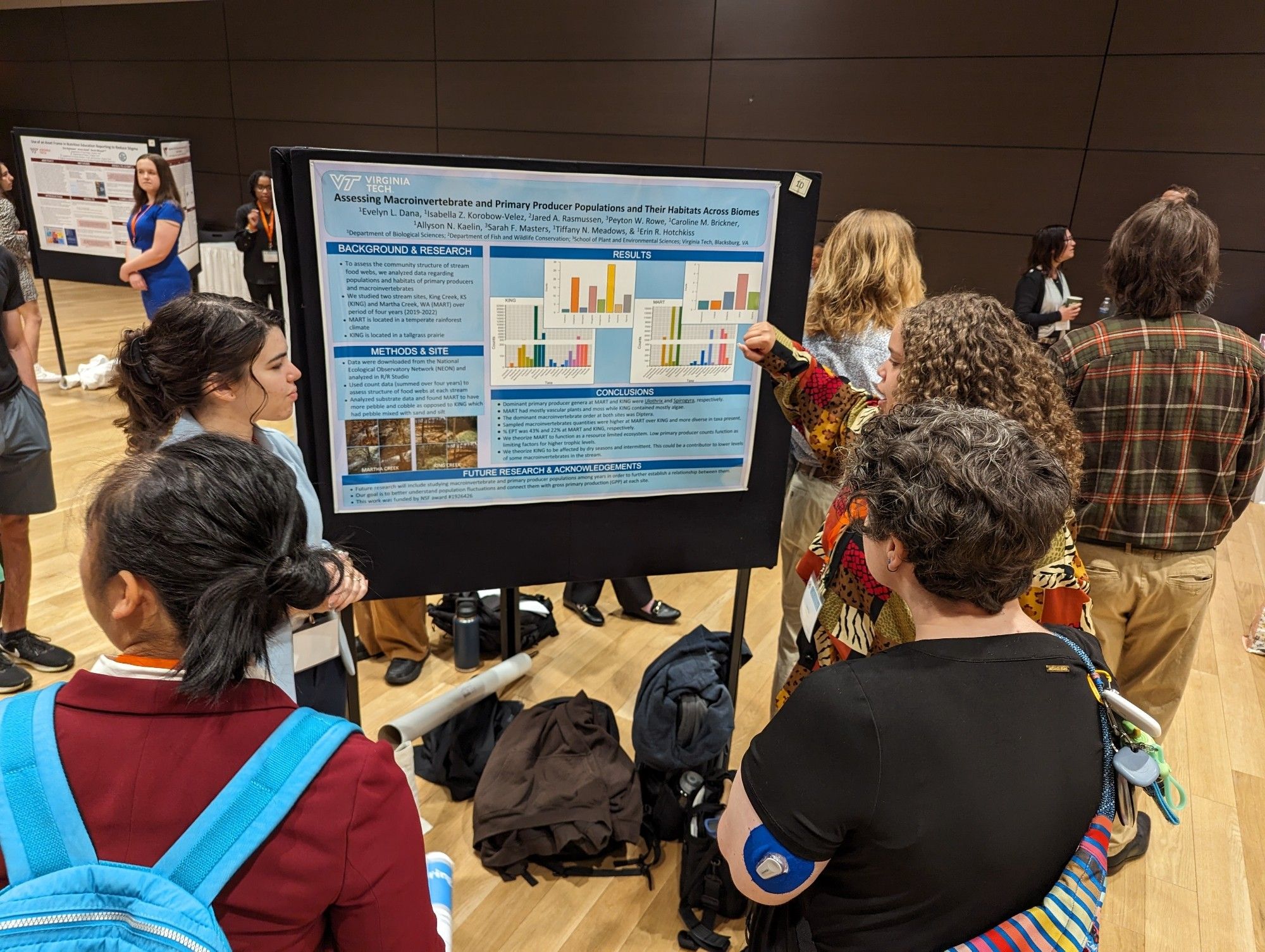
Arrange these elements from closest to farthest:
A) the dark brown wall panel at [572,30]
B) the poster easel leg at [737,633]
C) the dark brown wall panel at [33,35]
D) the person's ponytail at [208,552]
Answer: the person's ponytail at [208,552] → the poster easel leg at [737,633] → the dark brown wall panel at [572,30] → the dark brown wall panel at [33,35]

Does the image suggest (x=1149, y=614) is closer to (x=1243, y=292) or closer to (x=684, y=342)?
(x=684, y=342)

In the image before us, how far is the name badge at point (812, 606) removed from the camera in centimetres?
147

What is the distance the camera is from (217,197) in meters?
9.41

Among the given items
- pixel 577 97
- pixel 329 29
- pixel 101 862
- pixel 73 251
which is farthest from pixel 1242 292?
pixel 329 29

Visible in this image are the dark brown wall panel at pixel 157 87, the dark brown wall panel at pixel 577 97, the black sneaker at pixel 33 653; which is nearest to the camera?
the black sneaker at pixel 33 653

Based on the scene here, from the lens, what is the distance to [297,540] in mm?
850

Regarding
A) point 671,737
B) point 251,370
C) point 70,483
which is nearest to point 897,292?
point 671,737

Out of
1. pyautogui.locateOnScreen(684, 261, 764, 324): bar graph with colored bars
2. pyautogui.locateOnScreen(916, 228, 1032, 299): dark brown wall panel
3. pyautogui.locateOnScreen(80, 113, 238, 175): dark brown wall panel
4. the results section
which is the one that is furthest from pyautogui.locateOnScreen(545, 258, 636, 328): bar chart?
pyautogui.locateOnScreen(80, 113, 238, 175): dark brown wall panel

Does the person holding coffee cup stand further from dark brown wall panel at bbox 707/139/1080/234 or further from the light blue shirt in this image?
the light blue shirt

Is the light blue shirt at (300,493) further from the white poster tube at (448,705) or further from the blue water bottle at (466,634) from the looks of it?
the blue water bottle at (466,634)

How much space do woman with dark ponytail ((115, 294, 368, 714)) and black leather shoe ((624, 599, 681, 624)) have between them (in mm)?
1994

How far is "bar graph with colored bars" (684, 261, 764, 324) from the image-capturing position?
1.82 metres

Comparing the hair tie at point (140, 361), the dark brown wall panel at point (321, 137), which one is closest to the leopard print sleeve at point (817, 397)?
the hair tie at point (140, 361)

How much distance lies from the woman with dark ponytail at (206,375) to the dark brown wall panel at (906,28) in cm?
544
